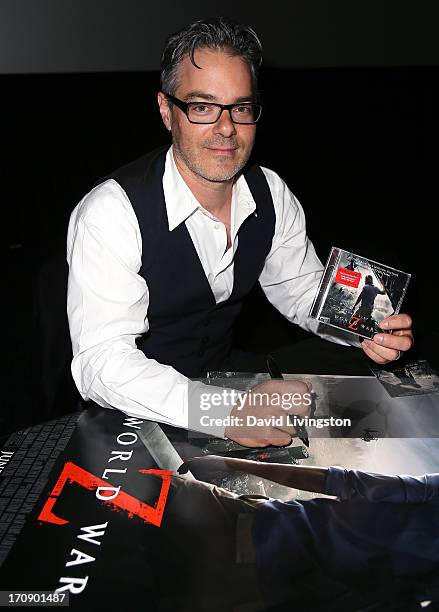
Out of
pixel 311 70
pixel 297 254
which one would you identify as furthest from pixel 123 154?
pixel 297 254

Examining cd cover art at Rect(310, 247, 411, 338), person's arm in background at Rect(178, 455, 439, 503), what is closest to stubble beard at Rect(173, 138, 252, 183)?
cd cover art at Rect(310, 247, 411, 338)

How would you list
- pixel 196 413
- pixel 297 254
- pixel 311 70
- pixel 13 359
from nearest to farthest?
1. pixel 196 413
2. pixel 297 254
3. pixel 13 359
4. pixel 311 70

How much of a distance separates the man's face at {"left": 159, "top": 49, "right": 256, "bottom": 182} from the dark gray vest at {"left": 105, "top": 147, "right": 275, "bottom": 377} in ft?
0.25

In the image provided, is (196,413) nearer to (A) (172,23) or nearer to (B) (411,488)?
(B) (411,488)

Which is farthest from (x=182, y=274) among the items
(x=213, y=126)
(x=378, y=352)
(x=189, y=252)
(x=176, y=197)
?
(x=378, y=352)

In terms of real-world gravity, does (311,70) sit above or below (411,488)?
above

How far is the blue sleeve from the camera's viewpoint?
33.8 inches

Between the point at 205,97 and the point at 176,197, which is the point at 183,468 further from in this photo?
the point at 205,97

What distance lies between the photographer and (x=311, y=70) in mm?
3217

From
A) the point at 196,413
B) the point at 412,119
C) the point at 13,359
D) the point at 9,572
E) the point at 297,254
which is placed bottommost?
the point at 13,359

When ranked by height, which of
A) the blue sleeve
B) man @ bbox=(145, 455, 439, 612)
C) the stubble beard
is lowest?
man @ bbox=(145, 455, 439, 612)

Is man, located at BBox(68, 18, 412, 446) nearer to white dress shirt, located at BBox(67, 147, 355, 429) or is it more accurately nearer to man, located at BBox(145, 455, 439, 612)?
white dress shirt, located at BBox(67, 147, 355, 429)

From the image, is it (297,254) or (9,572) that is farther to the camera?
(297,254)

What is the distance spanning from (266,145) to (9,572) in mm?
2826
